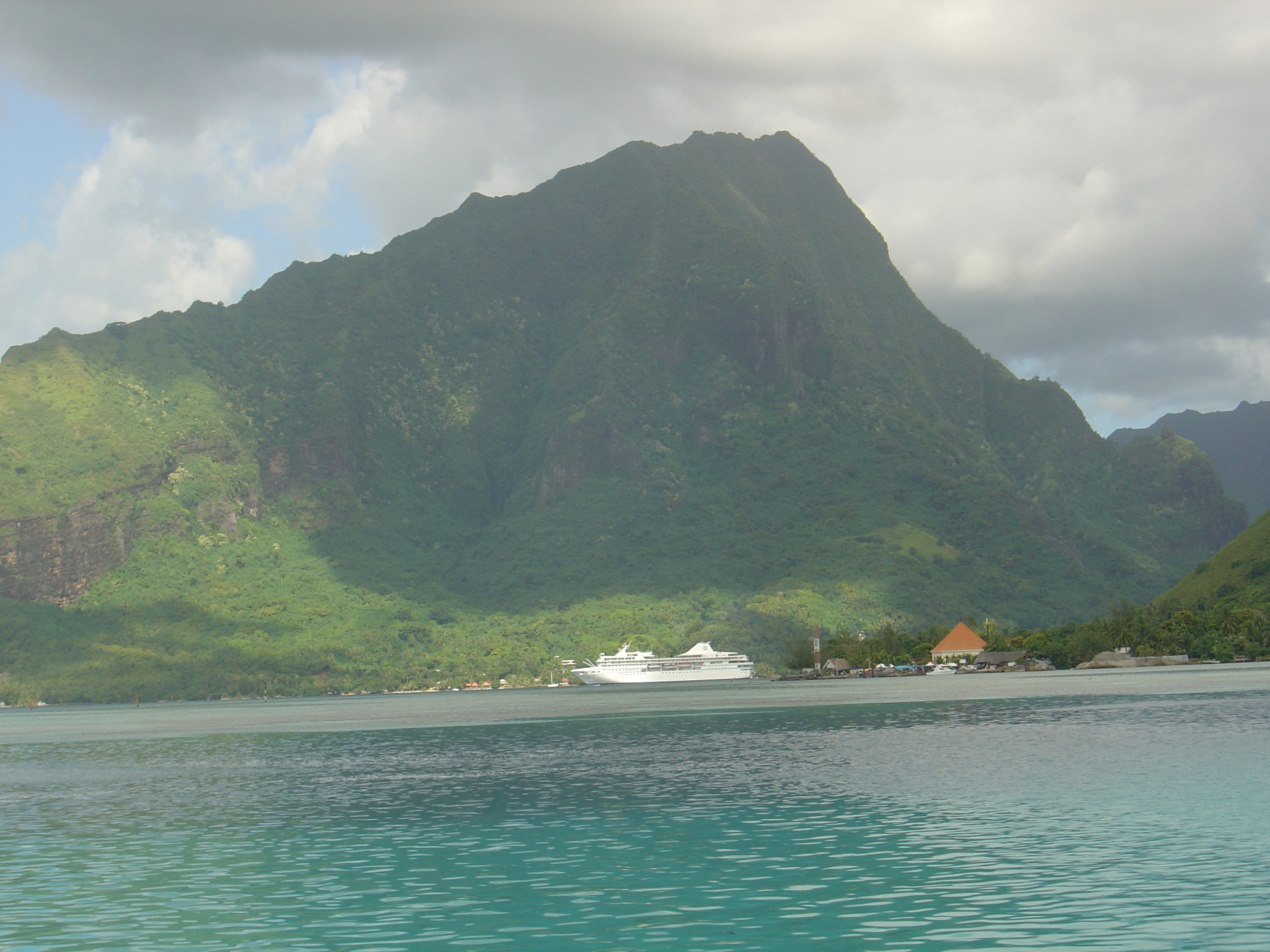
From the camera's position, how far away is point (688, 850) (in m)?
33.6

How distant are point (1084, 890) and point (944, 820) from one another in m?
10.8

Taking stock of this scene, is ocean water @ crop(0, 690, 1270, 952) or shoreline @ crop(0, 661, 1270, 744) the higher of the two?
ocean water @ crop(0, 690, 1270, 952)

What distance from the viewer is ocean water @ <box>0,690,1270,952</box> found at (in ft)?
80.1

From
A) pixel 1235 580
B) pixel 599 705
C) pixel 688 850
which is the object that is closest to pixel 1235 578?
pixel 1235 580

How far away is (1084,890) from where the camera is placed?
26.1m

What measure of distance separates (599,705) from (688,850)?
12080 cm

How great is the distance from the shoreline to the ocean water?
1806 inches

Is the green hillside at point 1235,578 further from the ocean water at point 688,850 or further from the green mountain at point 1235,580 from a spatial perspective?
the ocean water at point 688,850

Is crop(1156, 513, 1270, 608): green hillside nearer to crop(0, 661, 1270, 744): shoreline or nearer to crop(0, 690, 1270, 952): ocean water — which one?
crop(0, 661, 1270, 744): shoreline

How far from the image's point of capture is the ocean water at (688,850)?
2442 centimetres

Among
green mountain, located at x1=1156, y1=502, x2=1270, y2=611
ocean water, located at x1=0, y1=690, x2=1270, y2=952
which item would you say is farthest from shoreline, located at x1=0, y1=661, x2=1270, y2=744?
ocean water, located at x1=0, y1=690, x2=1270, y2=952

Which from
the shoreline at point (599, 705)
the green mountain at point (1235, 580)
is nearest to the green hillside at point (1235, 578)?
the green mountain at point (1235, 580)

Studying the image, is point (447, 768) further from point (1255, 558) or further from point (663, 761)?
point (1255, 558)

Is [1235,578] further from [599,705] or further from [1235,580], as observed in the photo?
[599,705]
